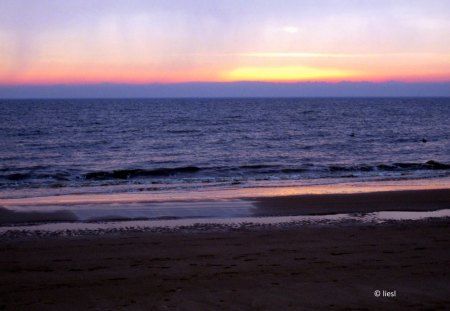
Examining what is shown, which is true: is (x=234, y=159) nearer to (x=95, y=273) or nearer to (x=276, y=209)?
(x=276, y=209)

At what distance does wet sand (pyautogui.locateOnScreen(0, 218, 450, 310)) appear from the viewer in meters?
6.54

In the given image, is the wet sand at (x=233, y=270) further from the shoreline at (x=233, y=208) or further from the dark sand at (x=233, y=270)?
the shoreline at (x=233, y=208)

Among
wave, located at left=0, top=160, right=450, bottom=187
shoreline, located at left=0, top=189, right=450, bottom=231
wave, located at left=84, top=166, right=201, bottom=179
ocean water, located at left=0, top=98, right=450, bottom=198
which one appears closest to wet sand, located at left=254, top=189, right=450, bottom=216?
shoreline, located at left=0, top=189, right=450, bottom=231

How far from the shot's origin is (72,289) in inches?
279

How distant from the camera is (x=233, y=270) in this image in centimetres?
792

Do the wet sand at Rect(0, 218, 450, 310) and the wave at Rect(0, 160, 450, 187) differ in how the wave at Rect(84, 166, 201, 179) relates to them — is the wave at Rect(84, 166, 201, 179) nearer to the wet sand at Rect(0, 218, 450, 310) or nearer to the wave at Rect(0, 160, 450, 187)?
the wave at Rect(0, 160, 450, 187)

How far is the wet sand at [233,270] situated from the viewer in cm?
654

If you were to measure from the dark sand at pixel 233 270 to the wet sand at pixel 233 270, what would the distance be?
2 centimetres

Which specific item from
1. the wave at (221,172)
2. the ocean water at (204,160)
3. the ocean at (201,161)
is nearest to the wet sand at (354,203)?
the ocean at (201,161)

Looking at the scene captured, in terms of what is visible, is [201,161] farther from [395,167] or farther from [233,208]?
[233,208]

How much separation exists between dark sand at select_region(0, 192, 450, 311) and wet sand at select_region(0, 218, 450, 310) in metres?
0.02

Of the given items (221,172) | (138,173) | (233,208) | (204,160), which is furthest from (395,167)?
(233,208)

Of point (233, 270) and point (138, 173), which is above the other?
point (233, 270)

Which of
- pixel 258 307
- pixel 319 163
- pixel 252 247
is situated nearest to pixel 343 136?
pixel 319 163
